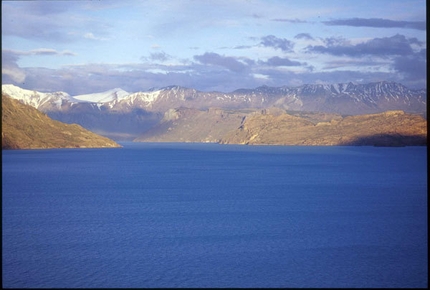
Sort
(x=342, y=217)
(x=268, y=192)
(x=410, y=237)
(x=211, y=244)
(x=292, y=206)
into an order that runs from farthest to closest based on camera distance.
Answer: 1. (x=268, y=192)
2. (x=292, y=206)
3. (x=342, y=217)
4. (x=410, y=237)
5. (x=211, y=244)

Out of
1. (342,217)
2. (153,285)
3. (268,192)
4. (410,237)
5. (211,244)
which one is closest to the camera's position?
(153,285)

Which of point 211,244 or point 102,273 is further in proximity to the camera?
point 211,244

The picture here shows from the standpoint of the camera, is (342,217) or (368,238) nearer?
(368,238)

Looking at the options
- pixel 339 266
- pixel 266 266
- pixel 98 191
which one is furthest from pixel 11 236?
pixel 98 191

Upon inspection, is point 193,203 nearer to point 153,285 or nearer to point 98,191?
point 98,191

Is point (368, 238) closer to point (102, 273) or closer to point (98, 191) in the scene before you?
point (102, 273)

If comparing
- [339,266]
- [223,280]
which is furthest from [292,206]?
[223,280]
